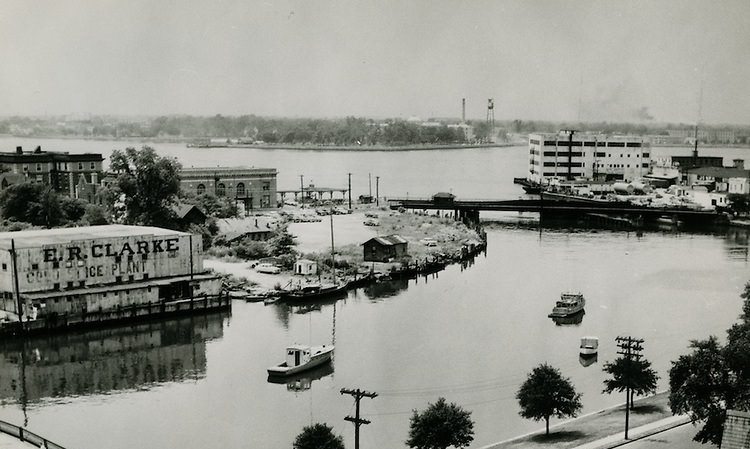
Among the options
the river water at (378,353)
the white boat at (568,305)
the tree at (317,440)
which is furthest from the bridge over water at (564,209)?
the tree at (317,440)

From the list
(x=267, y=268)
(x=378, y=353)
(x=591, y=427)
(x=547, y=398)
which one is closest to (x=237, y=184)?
(x=267, y=268)

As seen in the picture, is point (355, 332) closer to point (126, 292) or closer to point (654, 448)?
point (126, 292)

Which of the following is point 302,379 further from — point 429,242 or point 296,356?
point 429,242

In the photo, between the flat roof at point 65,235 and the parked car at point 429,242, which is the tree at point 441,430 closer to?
the flat roof at point 65,235

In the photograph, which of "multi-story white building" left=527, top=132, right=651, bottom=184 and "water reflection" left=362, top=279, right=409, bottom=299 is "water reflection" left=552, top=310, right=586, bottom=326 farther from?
"multi-story white building" left=527, top=132, right=651, bottom=184

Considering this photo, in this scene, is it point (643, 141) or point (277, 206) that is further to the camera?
point (643, 141)

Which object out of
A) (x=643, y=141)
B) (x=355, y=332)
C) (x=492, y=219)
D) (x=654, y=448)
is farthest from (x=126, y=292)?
(x=643, y=141)

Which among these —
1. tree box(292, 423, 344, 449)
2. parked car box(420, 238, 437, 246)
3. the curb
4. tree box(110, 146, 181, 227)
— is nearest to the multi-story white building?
parked car box(420, 238, 437, 246)
